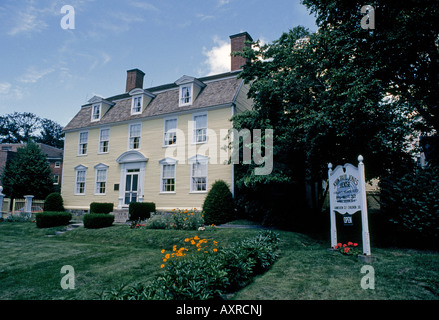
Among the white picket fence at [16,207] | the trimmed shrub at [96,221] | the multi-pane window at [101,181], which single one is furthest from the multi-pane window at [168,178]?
the white picket fence at [16,207]

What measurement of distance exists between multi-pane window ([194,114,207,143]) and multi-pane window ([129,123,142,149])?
4.46 m

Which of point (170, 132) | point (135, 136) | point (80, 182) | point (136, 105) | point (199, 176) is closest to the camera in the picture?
point (199, 176)

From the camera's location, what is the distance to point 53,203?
19.4 metres

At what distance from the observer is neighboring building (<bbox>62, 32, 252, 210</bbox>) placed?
1639 cm

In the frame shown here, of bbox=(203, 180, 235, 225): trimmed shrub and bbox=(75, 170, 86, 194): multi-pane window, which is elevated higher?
bbox=(75, 170, 86, 194): multi-pane window

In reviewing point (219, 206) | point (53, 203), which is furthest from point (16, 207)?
point (219, 206)

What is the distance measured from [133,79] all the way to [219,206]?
14.8 metres

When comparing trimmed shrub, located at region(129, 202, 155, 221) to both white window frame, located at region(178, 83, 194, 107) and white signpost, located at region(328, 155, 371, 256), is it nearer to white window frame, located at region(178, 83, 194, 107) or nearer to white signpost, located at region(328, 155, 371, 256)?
white window frame, located at region(178, 83, 194, 107)

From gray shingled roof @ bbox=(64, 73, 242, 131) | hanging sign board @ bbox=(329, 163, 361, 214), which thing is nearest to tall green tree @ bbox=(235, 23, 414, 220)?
hanging sign board @ bbox=(329, 163, 361, 214)

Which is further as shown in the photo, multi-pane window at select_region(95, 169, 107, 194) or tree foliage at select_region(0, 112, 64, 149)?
tree foliage at select_region(0, 112, 64, 149)

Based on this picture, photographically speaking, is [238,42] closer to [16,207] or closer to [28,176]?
[16,207]

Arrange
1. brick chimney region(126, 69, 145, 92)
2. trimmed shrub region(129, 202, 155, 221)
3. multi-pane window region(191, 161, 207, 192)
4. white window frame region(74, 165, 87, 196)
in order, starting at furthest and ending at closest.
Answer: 1. brick chimney region(126, 69, 145, 92)
2. white window frame region(74, 165, 87, 196)
3. multi-pane window region(191, 161, 207, 192)
4. trimmed shrub region(129, 202, 155, 221)
